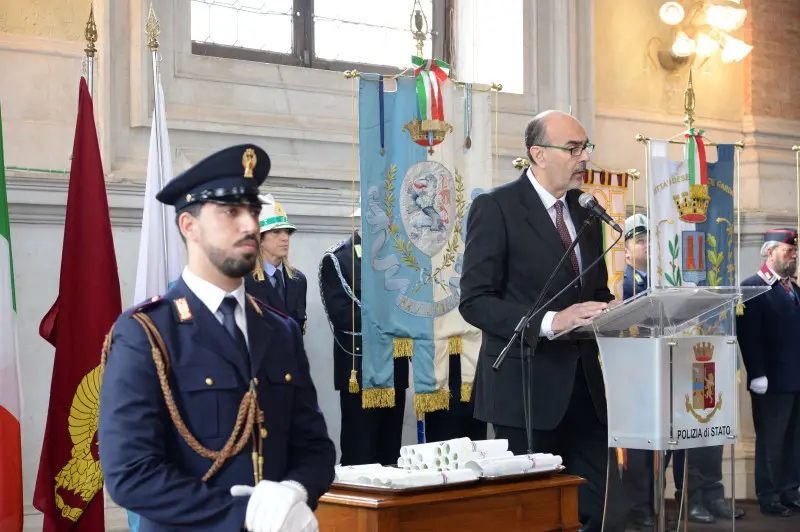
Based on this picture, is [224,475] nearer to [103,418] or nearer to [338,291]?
[103,418]

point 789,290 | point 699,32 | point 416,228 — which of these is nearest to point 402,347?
point 416,228

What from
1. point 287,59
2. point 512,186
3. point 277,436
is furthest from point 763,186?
point 277,436

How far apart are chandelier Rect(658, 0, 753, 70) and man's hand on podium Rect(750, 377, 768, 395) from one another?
89.7 inches

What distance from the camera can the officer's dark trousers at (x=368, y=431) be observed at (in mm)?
6027

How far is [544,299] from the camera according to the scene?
359cm

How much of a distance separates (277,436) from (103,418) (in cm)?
32

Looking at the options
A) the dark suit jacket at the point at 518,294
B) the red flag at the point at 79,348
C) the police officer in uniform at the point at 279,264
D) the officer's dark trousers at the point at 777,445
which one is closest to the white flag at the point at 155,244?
the red flag at the point at 79,348

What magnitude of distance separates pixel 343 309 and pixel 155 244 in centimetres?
161

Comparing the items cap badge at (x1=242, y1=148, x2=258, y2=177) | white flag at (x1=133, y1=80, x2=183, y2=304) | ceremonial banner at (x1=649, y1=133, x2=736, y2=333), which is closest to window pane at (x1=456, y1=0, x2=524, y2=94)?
ceremonial banner at (x1=649, y1=133, x2=736, y2=333)

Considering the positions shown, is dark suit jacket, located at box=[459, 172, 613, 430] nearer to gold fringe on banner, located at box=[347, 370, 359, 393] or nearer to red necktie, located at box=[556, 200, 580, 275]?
red necktie, located at box=[556, 200, 580, 275]

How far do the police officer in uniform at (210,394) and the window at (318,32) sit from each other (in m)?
4.52

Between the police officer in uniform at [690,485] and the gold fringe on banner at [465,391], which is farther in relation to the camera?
the gold fringe on banner at [465,391]

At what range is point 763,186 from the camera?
837cm

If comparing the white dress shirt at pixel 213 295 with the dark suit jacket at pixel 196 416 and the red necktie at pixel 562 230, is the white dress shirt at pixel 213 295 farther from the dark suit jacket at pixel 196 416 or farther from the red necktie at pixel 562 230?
the red necktie at pixel 562 230
